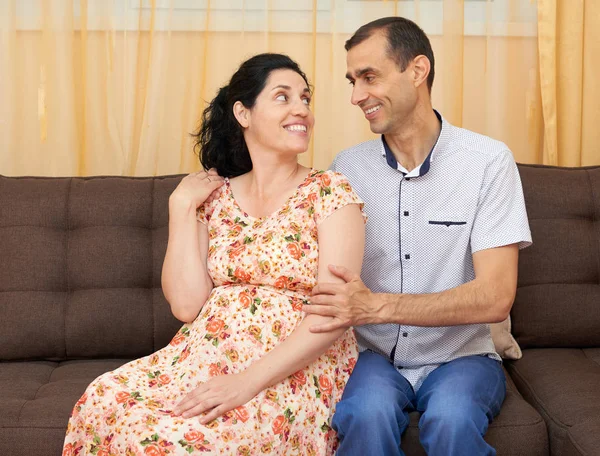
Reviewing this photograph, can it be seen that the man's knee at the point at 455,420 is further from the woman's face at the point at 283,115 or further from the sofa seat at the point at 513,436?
the woman's face at the point at 283,115

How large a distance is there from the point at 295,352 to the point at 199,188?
0.54 metres

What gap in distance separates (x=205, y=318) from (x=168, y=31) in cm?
131

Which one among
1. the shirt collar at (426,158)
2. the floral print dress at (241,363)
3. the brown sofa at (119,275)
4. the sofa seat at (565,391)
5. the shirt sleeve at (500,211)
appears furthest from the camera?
the brown sofa at (119,275)

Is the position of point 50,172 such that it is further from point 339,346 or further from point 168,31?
point 339,346

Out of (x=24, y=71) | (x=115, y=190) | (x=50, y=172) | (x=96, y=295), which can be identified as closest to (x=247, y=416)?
(x=96, y=295)

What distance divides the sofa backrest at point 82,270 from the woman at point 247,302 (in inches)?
15.0

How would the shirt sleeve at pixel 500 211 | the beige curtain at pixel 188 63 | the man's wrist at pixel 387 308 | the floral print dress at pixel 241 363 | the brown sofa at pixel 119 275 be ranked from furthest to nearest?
1. the beige curtain at pixel 188 63
2. the brown sofa at pixel 119 275
3. the shirt sleeve at pixel 500 211
4. the man's wrist at pixel 387 308
5. the floral print dress at pixel 241 363

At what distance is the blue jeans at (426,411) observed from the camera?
Answer: 1812mm

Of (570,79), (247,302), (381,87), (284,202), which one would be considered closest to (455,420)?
(247,302)

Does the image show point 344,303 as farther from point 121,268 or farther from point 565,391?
point 121,268

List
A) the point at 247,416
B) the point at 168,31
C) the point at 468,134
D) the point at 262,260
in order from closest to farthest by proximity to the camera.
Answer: the point at 247,416 < the point at 262,260 < the point at 468,134 < the point at 168,31

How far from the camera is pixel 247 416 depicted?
70.6 inches

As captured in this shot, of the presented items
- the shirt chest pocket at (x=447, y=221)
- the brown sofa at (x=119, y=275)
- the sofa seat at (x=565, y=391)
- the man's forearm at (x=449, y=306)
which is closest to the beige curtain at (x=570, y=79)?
the brown sofa at (x=119, y=275)

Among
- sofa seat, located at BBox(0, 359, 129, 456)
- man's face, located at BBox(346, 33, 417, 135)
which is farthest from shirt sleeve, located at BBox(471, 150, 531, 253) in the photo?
sofa seat, located at BBox(0, 359, 129, 456)
